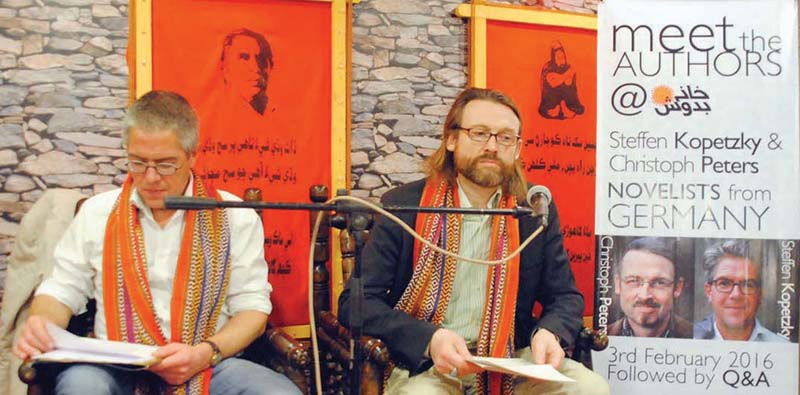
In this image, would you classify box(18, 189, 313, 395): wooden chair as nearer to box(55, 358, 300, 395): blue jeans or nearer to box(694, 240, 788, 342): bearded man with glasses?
box(55, 358, 300, 395): blue jeans

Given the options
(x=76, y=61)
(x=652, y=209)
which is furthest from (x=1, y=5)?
(x=652, y=209)

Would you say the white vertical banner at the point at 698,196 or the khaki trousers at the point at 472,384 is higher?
the white vertical banner at the point at 698,196

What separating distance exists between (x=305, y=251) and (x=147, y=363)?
4.69ft

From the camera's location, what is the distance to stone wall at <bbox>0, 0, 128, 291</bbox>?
10.9 feet

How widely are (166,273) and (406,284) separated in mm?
844

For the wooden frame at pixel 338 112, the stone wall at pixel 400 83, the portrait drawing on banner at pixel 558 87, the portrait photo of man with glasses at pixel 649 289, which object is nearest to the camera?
the portrait photo of man with glasses at pixel 649 289

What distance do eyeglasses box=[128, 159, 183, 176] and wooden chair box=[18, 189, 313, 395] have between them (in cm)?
51

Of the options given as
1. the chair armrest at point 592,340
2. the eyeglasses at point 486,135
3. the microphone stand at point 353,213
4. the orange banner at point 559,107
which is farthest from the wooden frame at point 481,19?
the microphone stand at point 353,213

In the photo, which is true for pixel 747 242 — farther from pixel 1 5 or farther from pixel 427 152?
pixel 1 5

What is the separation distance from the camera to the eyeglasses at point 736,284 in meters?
3.39

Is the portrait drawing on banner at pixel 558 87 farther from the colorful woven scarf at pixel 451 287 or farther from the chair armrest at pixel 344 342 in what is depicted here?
the chair armrest at pixel 344 342

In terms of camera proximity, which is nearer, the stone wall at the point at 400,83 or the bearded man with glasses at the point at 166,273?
the bearded man with glasses at the point at 166,273

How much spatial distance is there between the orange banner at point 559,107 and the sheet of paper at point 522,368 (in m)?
1.66

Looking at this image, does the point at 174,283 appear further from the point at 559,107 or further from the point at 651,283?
the point at 559,107
